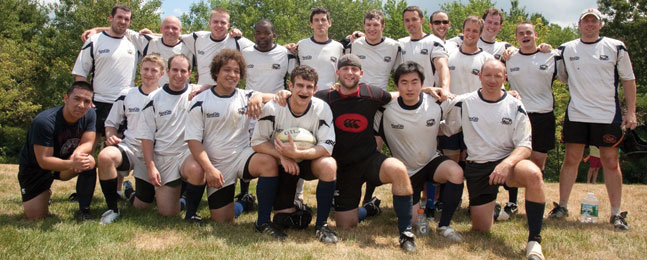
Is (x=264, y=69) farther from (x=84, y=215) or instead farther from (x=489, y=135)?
(x=489, y=135)

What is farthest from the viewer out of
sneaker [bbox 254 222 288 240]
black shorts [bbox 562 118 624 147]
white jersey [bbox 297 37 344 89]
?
white jersey [bbox 297 37 344 89]

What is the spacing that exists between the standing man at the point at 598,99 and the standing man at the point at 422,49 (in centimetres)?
165

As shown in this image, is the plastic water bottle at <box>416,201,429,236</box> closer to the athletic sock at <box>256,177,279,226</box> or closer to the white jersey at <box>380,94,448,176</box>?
the white jersey at <box>380,94,448,176</box>

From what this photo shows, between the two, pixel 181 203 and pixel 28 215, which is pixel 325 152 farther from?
pixel 28 215

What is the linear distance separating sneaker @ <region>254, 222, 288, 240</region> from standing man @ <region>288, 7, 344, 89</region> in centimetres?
240

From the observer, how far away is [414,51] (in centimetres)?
632

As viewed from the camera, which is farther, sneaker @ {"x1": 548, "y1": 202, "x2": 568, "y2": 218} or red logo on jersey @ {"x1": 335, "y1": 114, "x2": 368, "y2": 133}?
sneaker @ {"x1": 548, "y1": 202, "x2": 568, "y2": 218}

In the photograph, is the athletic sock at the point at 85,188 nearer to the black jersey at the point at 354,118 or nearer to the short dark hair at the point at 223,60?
the short dark hair at the point at 223,60

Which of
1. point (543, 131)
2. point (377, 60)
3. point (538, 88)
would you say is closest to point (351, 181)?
point (377, 60)

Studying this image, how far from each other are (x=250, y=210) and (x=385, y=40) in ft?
10.1

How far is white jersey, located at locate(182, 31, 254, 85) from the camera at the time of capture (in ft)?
21.7

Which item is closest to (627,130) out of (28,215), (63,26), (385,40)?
(385,40)

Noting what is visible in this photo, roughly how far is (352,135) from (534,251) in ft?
6.93

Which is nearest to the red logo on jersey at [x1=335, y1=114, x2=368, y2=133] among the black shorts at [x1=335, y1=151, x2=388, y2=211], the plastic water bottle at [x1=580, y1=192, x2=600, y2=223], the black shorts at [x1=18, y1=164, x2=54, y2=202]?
the black shorts at [x1=335, y1=151, x2=388, y2=211]
